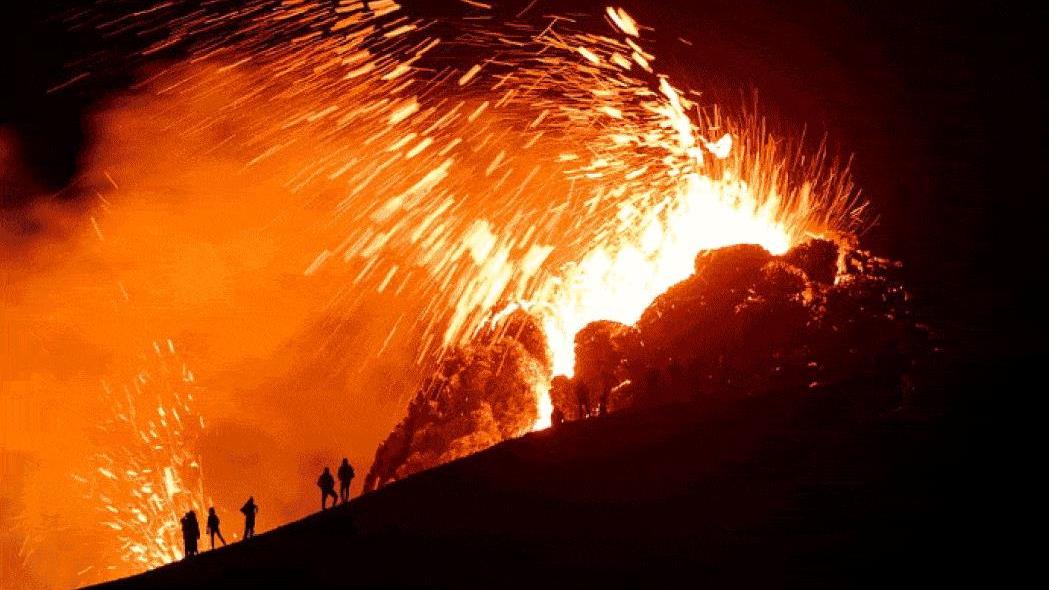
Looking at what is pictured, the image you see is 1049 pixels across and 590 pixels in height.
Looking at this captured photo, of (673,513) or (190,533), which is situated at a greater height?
(190,533)

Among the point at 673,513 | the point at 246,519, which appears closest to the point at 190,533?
the point at 246,519

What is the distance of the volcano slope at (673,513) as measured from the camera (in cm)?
1475

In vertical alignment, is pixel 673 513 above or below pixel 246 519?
below

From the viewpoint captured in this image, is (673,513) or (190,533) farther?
(190,533)

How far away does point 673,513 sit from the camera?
55.8 feet

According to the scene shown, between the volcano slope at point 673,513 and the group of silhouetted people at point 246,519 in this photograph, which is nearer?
the volcano slope at point 673,513

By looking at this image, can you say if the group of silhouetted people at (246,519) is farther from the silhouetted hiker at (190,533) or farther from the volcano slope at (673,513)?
the volcano slope at (673,513)

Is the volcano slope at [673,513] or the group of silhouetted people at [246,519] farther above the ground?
the group of silhouetted people at [246,519]

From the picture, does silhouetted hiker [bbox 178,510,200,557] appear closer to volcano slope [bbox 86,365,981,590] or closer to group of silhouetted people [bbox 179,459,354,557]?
group of silhouetted people [bbox 179,459,354,557]

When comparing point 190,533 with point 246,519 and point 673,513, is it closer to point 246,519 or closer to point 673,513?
point 246,519

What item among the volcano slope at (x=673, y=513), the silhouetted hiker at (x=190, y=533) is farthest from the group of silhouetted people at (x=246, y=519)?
the volcano slope at (x=673, y=513)

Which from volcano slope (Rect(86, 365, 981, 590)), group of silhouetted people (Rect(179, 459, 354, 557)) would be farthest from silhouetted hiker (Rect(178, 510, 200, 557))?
volcano slope (Rect(86, 365, 981, 590))

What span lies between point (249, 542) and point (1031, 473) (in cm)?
1534

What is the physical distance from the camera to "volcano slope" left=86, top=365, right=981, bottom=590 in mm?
14750
